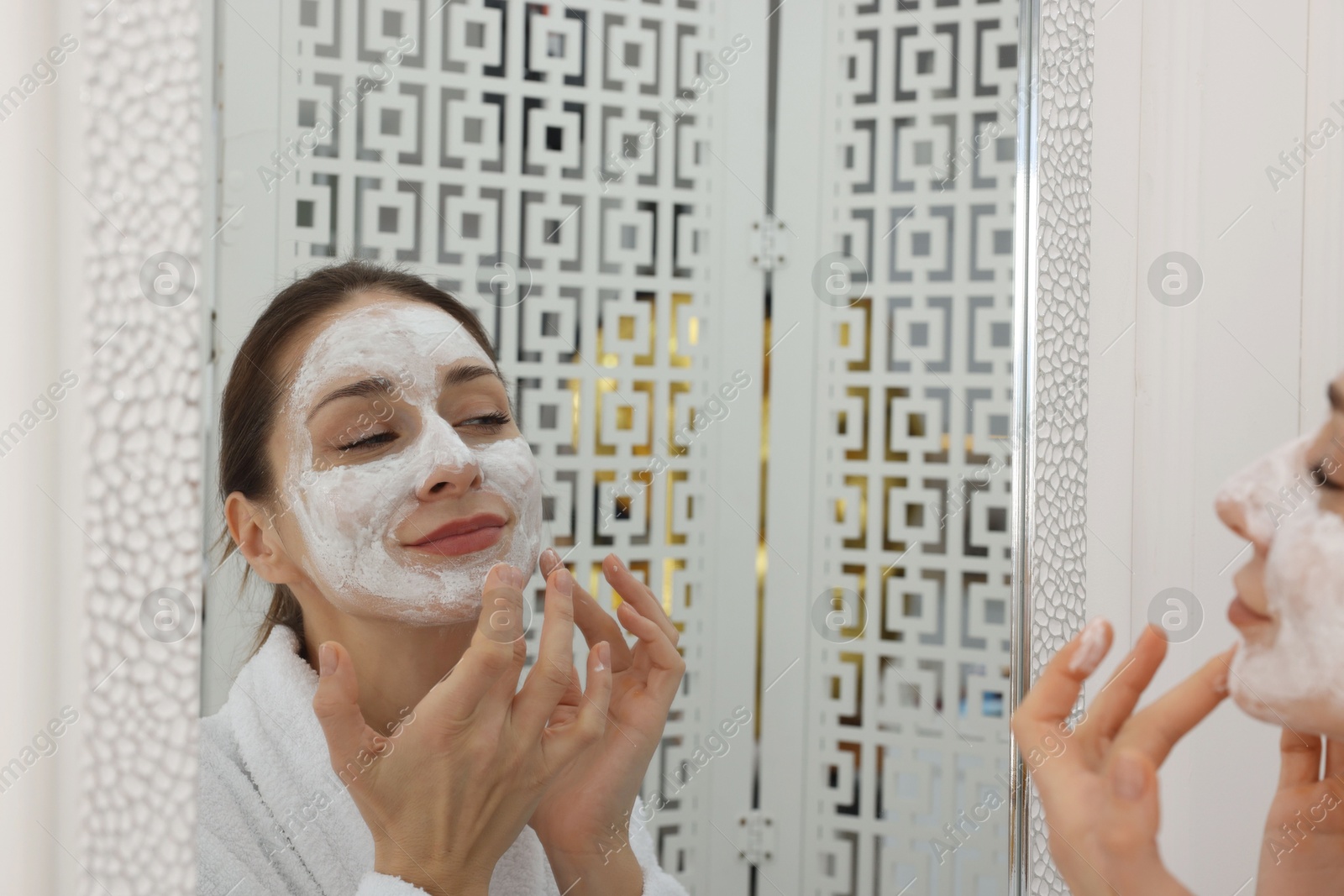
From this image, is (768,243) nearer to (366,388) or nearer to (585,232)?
(585,232)

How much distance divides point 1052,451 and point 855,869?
1.35ft

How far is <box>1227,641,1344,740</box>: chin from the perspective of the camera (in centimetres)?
64

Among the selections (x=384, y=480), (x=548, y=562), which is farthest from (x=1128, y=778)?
(x=384, y=480)

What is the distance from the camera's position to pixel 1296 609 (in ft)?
2.17

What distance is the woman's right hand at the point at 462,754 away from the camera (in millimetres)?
642

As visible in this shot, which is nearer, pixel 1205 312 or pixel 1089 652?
pixel 1089 652

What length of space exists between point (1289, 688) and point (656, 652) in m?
0.45

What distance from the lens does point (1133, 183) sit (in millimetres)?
908

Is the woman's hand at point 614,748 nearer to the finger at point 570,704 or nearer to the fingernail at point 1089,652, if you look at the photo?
the finger at point 570,704

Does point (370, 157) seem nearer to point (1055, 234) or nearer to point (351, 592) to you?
point (351, 592)

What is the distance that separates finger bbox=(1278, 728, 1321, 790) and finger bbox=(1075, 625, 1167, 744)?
0.14m

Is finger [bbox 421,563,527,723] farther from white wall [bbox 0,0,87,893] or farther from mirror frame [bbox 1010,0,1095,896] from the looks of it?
mirror frame [bbox 1010,0,1095,896]

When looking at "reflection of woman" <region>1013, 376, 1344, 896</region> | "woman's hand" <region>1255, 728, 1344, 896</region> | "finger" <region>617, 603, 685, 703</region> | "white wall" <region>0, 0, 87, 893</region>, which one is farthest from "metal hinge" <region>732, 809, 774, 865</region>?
"white wall" <region>0, 0, 87, 893</region>

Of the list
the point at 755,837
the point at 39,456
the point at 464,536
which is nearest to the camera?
the point at 39,456
